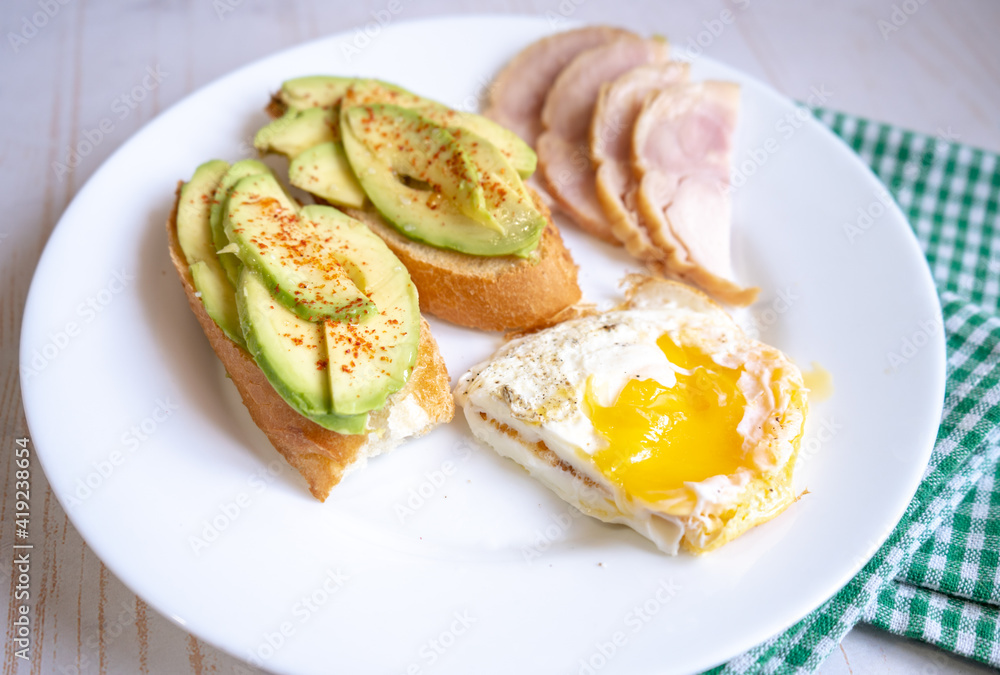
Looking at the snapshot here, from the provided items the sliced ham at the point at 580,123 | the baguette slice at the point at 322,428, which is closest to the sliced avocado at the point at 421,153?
the baguette slice at the point at 322,428

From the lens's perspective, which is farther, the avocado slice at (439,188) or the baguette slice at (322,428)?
the avocado slice at (439,188)

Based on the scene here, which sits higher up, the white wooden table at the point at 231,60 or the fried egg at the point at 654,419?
the white wooden table at the point at 231,60

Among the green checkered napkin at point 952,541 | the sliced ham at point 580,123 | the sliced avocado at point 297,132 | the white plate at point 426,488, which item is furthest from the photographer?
the sliced ham at point 580,123

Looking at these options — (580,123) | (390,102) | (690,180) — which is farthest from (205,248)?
(690,180)

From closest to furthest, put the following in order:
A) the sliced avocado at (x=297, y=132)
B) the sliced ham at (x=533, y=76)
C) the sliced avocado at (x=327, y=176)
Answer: the sliced avocado at (x=327, y=176) → the sliced avocado at (x=297, y=132) → the sliced ham at (x=533, y=76)

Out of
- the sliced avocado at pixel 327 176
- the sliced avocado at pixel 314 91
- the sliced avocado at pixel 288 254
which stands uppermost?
the sliced avocado at pixel 314 91

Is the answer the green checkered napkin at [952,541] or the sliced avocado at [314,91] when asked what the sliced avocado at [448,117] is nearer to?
the sliced avocado at [314,91]

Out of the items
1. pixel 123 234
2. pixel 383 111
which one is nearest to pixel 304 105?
pixel 383 111

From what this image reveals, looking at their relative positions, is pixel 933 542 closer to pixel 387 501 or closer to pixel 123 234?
pixel 387 501
